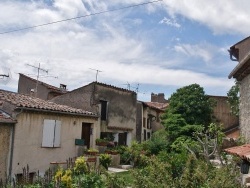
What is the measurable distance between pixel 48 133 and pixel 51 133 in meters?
0.20

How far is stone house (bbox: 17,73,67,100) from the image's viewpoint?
31250 mm

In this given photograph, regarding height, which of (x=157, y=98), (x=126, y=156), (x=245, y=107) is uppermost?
(x=157, y=98)

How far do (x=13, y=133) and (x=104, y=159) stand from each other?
271 inches

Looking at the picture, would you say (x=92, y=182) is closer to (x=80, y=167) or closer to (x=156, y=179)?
(x=80, y=167)

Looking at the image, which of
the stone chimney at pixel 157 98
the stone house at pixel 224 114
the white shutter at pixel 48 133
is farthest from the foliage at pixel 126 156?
the stone chimney at pixel 157 98

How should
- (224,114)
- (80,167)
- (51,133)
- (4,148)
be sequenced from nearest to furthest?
(4,148), (80,167), (51,133), (224,114)

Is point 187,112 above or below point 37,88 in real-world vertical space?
below

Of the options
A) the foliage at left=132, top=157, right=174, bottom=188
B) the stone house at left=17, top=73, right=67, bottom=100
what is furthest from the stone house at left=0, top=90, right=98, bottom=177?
the stone house at left=17, top=73, right=67, bottom=100

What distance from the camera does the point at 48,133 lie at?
17.2 meters

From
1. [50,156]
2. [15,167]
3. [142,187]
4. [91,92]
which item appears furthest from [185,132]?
[142,187]

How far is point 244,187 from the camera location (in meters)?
6.92

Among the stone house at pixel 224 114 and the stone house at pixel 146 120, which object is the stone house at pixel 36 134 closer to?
the stone house at pixel 146 120

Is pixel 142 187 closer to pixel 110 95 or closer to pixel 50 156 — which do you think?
pixel 50 156

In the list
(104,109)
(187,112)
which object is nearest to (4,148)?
(104,109)
